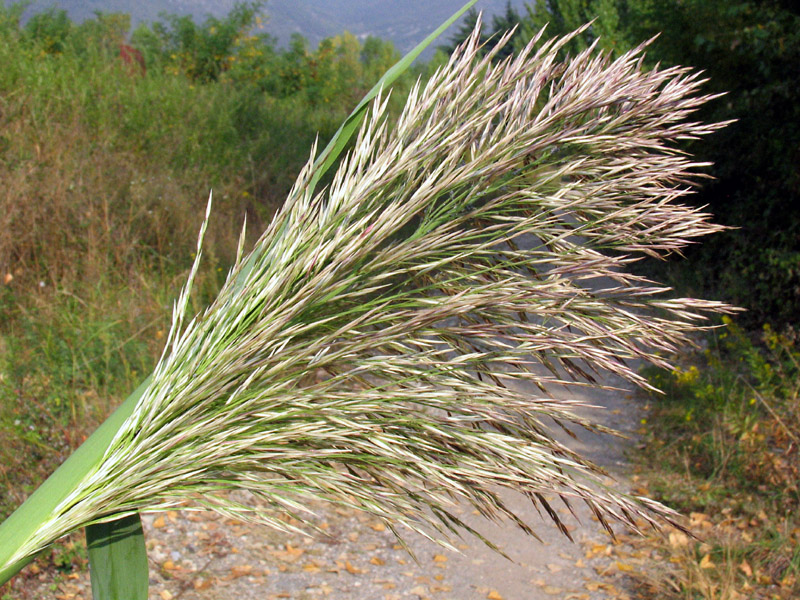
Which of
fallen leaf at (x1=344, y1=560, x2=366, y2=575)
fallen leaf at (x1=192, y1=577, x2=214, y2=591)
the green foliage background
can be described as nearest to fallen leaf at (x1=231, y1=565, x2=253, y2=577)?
fallen leaf at (x1=192, y1=577, x2=214, y2=591)

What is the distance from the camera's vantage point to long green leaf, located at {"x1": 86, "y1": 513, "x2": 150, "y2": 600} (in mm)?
1022

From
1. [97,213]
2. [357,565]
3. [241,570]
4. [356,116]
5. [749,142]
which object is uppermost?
[356,116]

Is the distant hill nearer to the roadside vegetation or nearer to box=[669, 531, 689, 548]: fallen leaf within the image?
the roadside vegetation

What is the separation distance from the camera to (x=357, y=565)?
145 inches

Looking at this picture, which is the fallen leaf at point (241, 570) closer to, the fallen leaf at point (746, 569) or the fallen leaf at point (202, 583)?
the fallen leaf at point (202, 583)

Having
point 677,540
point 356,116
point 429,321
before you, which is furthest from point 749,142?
point 429,321

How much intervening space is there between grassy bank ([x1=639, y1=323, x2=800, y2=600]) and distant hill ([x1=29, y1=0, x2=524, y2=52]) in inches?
435

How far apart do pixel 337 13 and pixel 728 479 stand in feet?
406

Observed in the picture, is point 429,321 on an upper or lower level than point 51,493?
upper

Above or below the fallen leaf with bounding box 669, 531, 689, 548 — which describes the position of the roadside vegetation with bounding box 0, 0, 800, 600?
above

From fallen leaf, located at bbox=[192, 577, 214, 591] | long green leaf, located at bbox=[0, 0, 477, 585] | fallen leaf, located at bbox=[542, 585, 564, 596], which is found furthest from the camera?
fallen leaf, located at bbox=[542, 585, 564, 596]

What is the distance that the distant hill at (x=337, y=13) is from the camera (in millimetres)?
17750

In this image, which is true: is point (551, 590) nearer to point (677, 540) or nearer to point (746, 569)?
point (677, 540)

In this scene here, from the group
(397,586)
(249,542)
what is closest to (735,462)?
(397,586)
